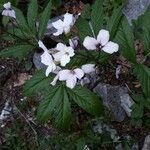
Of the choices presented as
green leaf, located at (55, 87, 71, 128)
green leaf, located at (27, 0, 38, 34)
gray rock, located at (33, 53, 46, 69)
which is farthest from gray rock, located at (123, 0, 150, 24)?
green leaf, located at (55, 87, 71, 128)

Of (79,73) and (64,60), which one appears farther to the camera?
(79,73)

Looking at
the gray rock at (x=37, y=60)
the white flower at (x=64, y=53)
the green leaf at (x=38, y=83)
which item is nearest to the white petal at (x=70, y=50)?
the white flower at (x=64, y=53)

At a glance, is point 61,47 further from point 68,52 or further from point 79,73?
point 79,73

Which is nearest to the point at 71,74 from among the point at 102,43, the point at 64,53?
the point at 64,53

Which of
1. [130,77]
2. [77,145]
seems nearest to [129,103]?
[130,77]

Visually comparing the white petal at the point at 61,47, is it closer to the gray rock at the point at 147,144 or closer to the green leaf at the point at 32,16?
the green leaf at the point at 32,16

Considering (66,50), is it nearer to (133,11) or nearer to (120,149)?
(120,149)
